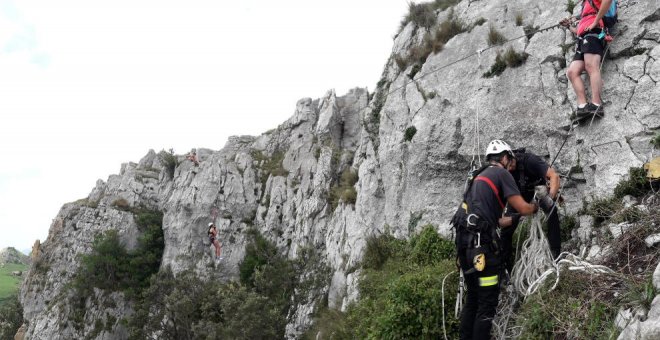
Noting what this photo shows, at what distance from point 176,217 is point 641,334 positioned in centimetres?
3638

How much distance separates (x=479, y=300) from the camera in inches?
206

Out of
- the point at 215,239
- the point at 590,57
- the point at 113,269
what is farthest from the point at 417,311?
the point at 113,269

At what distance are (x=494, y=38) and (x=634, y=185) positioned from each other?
594cm

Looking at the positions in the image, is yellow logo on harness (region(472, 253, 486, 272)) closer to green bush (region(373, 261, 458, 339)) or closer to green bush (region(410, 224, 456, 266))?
green bush (region(373, 261, 458, 339))

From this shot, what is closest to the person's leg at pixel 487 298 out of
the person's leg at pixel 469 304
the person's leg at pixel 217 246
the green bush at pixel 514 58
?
the person's leg at pixel 469 304

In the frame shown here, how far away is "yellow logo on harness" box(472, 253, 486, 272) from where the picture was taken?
5137 mm

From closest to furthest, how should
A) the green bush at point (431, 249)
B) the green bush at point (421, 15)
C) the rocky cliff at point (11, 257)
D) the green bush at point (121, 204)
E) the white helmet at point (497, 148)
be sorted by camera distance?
the white helmet at point (497, 148), the green bush at point (431, 249), the green bush at point (421, 15), the green bush at point (121, 204), the rocky cliff at point (11, 257)

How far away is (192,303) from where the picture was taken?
2528 centimetres

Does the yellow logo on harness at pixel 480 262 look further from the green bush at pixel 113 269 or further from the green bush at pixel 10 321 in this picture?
the green bush at pixel 10 321

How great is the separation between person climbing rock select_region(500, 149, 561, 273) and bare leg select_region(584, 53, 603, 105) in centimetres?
229

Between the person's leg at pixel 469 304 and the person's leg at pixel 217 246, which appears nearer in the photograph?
the person's leg at pixel 469 304

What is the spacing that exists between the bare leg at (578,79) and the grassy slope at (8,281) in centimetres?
9820

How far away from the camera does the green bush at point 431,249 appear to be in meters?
8.37

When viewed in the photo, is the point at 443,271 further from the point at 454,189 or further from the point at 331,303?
the point at 331,303
